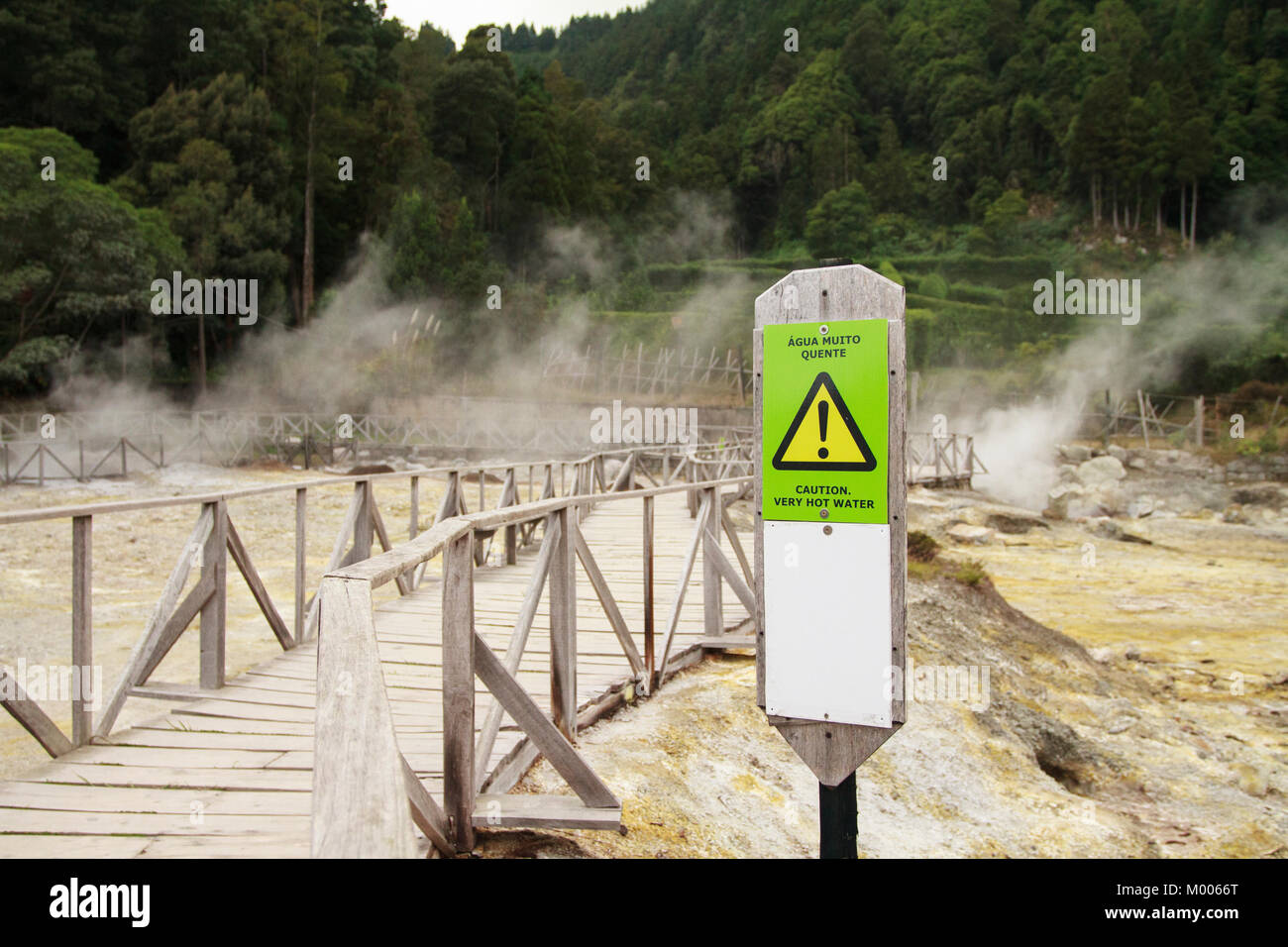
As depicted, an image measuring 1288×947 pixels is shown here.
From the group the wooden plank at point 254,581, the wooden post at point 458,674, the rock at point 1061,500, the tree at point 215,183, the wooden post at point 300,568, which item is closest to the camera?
the wooden post at point 458,674

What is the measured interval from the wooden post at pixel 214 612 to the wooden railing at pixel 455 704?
5.79ft

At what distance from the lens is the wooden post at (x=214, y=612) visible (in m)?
4.68

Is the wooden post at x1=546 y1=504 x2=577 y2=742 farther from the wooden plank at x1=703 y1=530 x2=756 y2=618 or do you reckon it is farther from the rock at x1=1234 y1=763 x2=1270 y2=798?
the rock at x1=1234 y1=763 x2=1270 y2=798

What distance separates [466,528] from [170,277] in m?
29.3

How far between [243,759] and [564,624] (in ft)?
4.25

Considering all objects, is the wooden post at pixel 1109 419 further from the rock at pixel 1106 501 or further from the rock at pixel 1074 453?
the rock at pixel 1106 501

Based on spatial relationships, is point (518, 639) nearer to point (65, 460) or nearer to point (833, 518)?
point (833, 518)

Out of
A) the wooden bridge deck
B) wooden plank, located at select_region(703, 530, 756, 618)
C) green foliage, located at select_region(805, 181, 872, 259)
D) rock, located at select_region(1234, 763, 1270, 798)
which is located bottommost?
rock, located at select_region(1234, 763, 1270, 798)

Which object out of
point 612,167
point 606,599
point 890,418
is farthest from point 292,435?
point 612,167

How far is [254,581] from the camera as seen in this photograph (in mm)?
Result: 5195

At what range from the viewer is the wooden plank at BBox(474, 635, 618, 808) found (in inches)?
119

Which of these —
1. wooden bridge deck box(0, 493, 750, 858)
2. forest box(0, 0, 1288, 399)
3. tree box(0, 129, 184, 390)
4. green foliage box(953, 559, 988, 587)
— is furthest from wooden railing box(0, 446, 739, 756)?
forest box(0, 0, 1288, 399)

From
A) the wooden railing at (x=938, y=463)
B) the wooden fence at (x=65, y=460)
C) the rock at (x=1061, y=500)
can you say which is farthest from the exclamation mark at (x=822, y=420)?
the wooden railing at (x=938, y=463)
